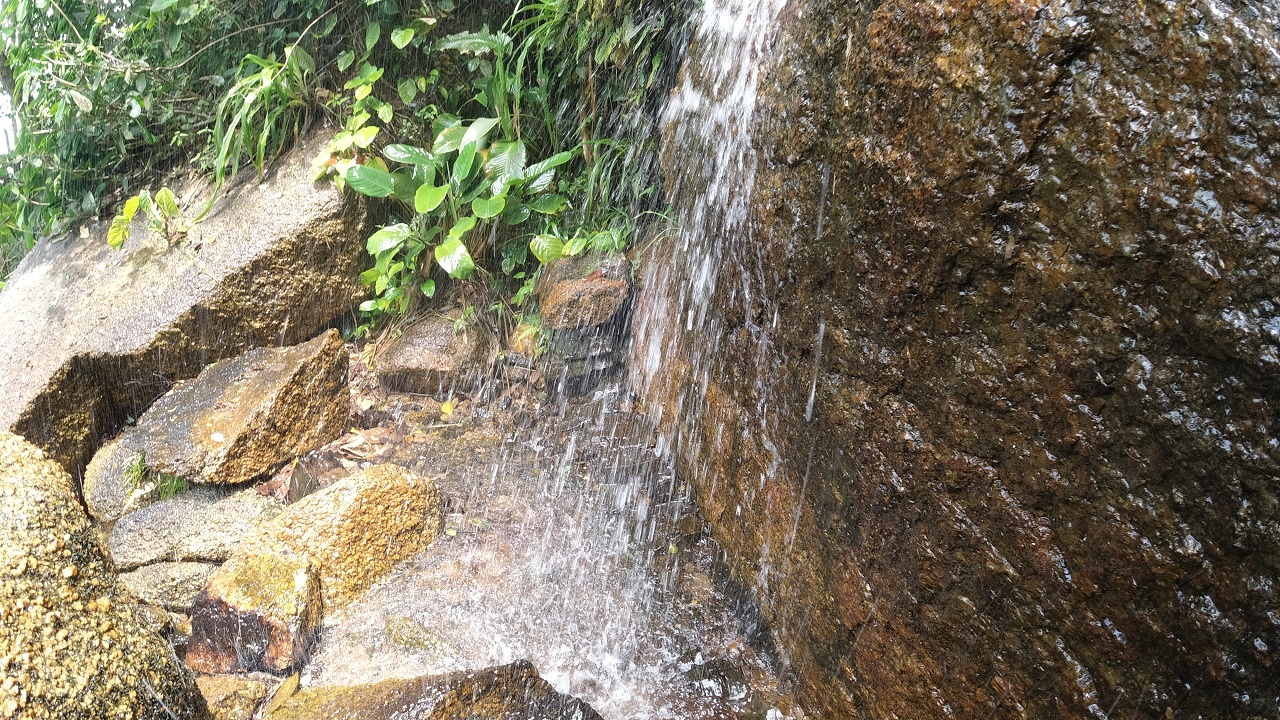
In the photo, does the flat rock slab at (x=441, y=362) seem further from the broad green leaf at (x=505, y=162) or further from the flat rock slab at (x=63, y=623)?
the flat rock slab at (x=63, y=623)

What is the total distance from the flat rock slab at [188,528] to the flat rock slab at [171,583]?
6cm

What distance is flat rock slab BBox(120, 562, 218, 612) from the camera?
9.77 feet

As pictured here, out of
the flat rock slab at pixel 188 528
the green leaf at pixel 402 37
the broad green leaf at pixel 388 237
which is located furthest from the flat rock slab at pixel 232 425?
the green leaf at pixel 402 37

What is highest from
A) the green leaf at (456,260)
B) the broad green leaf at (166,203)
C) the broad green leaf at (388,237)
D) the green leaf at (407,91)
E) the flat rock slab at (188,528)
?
the green leaf at (407,91)

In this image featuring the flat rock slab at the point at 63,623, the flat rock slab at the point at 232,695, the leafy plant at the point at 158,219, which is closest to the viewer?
the flat rock slab at the point at 63,623

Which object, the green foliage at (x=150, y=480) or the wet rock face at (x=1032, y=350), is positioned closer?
the wet rock face at (x=1032, y=350)

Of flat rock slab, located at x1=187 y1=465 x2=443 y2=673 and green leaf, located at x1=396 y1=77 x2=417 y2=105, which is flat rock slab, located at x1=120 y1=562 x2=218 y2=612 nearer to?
flat rock slab, located at x1=187 y1=465 x2=443 y2=673

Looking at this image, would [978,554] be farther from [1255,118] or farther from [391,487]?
[391,487]

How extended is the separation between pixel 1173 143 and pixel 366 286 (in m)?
4.19

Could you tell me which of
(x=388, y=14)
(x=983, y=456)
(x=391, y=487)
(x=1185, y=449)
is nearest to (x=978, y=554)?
(x=983, y=456)

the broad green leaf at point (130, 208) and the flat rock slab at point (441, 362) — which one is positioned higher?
the broad green leaf at point (130, 208)

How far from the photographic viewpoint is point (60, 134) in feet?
16.9

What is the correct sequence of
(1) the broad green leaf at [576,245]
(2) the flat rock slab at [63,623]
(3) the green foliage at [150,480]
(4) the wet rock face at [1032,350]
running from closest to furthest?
1. (4) the wet rock face at [1032,350]
2. (2) the flat rock slab at [63,623]
3. (3) the green foliage at [150,480]
4. (1) the broad green leaf at [576,245]

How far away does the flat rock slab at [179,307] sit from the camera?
161 inches
